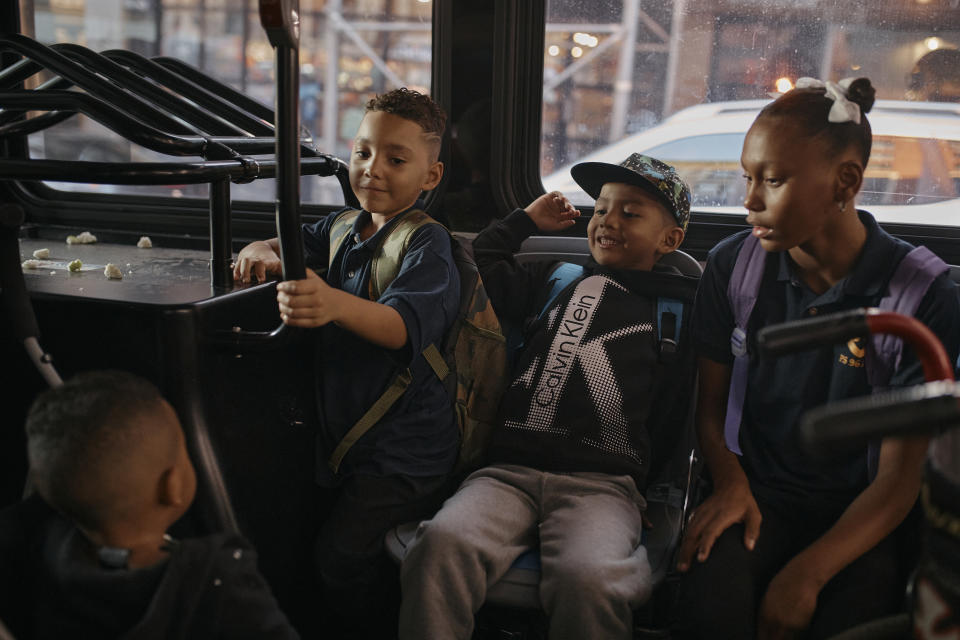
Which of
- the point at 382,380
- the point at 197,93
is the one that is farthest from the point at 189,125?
the point at 382,380

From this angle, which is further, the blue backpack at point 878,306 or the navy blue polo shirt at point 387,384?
the navy blue polo shirt at point 387,384

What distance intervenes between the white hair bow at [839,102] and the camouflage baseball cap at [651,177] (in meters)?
0.47

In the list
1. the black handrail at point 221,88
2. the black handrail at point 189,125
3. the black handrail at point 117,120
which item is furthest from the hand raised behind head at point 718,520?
the black handrail at point 221,88

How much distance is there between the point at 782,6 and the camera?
7.39 feet

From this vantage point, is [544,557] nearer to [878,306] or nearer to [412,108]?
[878,306]

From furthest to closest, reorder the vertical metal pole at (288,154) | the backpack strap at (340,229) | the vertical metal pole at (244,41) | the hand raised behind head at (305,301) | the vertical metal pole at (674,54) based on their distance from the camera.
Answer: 1. the vertical metal pole at (244,41)
2. the vertical metal pole at (674,54)
3. the backpack strap at (340,229)
4. the hand raised behind head at (305,301)
5. the vertical metal pole at (288,154)

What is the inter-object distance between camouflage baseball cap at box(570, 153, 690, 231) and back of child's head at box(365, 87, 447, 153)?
0.41 metres

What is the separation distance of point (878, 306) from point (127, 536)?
1.41 m

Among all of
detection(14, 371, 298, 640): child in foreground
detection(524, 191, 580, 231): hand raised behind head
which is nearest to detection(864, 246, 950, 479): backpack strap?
detection(524, 191, 580, 231): hand raised behind head

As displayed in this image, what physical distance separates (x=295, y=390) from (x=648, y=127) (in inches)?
52.2

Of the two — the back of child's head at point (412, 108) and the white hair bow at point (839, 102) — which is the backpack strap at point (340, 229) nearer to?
the back of child's head at point (412, 108)

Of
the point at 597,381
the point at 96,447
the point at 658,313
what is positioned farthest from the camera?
the point at 658,313

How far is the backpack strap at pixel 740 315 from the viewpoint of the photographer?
5.69 feet

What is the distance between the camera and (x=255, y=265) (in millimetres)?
1793
